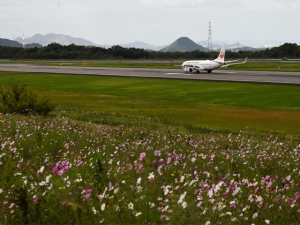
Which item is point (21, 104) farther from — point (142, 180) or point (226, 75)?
point (226, 75)

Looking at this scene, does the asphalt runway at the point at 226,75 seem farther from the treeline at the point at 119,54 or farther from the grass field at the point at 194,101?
the treeline at the point at 119,54

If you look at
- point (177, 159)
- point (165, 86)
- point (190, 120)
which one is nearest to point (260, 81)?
point (165, 86)

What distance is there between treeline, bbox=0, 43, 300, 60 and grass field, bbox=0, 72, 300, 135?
333 ft

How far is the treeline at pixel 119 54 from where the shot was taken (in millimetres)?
154875

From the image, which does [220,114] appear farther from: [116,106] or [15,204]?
[15,204]

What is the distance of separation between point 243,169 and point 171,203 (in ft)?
14.0

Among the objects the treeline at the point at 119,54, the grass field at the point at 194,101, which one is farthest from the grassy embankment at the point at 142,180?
the treeline at the point at 119,54

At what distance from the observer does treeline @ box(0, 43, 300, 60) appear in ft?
508

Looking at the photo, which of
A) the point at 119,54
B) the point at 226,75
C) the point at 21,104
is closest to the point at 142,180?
the point at 21,104

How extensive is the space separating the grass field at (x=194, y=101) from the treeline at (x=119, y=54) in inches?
4001

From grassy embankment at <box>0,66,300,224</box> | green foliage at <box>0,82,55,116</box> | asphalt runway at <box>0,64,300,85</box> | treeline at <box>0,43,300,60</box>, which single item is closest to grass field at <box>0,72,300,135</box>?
asphalt runway at <box>0,64,300,85</box>

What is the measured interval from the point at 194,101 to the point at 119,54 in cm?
14038

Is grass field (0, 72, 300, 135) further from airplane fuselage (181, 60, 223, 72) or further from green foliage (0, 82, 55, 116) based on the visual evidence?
airplane fuselage (181, 60, 223, 72)

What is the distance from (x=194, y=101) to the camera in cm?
4297
